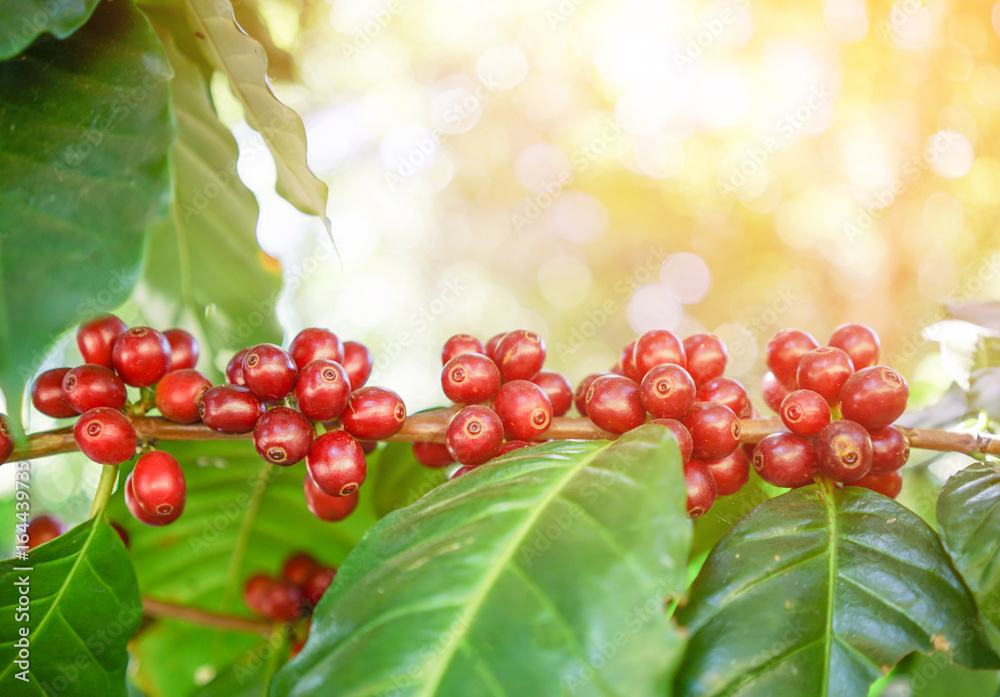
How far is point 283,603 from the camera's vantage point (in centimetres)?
107

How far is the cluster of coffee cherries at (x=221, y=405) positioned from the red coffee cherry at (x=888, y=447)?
0.57 meters

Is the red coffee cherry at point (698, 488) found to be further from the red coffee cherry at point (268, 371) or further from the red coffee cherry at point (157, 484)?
the red coffee cherry at point (157, 484)

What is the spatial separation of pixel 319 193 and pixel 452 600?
0.59 metres

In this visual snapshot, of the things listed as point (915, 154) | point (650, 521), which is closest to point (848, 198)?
point (915, 154)

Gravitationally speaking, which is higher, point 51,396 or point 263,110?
point 263,110

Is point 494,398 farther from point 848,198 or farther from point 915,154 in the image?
point 848,198

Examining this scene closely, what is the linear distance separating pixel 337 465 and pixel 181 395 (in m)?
0.22

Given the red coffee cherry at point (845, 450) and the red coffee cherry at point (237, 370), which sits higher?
the red coffee cherry at point (845, 450)

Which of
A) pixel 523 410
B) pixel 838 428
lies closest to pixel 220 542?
pixel 523 410

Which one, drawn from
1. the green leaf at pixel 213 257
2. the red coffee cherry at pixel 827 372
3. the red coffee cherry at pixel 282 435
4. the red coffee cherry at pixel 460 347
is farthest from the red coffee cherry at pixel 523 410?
the green leaf at pixel 213 257

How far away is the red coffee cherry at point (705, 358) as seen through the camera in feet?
2.81

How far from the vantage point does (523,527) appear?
589mm

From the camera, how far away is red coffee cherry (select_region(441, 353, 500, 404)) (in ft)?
2.60

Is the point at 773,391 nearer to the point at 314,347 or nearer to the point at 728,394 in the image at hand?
the point at 728,394
